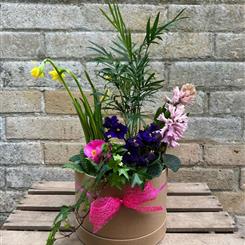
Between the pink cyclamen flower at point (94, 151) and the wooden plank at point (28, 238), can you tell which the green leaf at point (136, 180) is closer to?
the pink cyclamen flower at point (94, 151)

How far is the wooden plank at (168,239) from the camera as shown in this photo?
0.92 metres

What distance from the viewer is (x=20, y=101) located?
142 cm

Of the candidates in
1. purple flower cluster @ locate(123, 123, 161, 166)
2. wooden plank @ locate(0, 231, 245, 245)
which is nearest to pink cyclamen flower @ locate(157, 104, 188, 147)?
purple flower cluster @ locate(123, 123, 161, 166)

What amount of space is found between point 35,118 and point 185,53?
653mm

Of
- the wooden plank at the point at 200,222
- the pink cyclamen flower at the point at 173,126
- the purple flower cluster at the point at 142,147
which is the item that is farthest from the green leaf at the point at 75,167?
the wooden plank at the point at 200,222

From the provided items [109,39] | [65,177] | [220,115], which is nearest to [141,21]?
[109,39]

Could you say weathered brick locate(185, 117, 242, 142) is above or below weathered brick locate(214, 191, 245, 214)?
above

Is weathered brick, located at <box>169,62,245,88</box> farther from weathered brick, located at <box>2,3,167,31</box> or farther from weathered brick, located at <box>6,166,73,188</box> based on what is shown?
weathered brick, located at <box>6,166,73,188</box>

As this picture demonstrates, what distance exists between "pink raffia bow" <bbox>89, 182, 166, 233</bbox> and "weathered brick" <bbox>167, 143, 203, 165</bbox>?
25.0 inches

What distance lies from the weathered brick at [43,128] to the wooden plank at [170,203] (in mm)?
323

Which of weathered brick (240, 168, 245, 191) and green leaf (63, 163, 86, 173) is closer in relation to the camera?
green leaf (63, 163, 86, 173)

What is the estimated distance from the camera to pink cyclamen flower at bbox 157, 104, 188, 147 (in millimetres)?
818

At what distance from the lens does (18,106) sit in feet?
4.67

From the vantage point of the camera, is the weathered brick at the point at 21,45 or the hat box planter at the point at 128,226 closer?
the hat box planter at the point at 128,226
